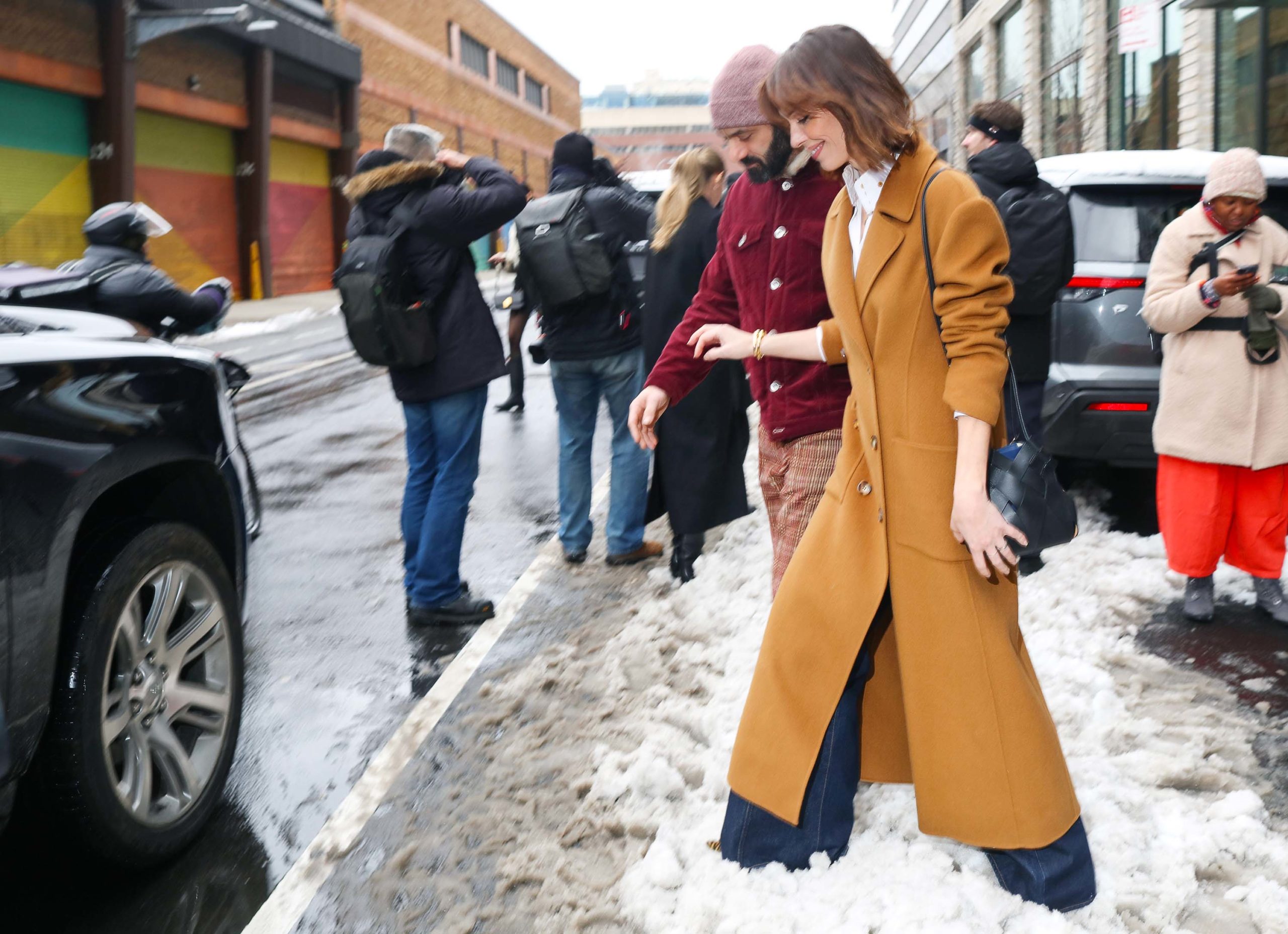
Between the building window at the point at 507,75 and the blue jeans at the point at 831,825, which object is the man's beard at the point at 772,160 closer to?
the blue jeans at the point at 831,825

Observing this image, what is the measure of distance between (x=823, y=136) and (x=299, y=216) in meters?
34.5

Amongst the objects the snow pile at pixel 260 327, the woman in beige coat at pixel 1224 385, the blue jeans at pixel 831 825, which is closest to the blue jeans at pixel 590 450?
the woman in beige coat at pixel 1224 385

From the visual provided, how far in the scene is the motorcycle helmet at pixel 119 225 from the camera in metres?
5.49

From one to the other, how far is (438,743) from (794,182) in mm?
2071

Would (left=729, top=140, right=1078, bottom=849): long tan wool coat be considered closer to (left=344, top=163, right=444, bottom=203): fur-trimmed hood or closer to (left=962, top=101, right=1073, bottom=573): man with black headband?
(left=344, top=163, right=444, bottom=203): fur-trimmed hood

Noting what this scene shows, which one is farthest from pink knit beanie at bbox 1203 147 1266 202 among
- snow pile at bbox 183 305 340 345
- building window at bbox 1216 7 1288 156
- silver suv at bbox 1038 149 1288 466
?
snow pile at bbox 183 305 340 345

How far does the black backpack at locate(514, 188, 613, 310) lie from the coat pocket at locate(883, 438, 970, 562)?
314 cm

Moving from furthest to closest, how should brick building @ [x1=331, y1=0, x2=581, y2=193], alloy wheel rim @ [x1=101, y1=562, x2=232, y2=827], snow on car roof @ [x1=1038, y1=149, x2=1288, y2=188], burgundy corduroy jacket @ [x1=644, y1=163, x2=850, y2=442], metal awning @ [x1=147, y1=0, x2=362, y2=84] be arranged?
brick building @ [x1=331, y1=0, x2=581, y2=193]
metal awning @ [x1=147, y1=0, x2=362, y2=84]
snow on car roof @ [x1=1038, y1=149, x2=1288, y2=188]
burgundy corduroy jacket @ [x1=644, y1=163, x2=850, y2=442]
alloy wheel rim @ [x1=101, y1=562, x2=232, y2=827]

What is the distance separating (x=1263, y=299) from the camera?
184 inches

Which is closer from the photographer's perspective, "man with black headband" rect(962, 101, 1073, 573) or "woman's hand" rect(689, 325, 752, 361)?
"woman's hand" rect(689, 325, 752, 361)


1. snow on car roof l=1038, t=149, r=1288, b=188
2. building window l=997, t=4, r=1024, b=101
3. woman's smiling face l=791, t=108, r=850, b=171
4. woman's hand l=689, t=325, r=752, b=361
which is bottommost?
woman's hand l=689, t=325, r=752, b=361

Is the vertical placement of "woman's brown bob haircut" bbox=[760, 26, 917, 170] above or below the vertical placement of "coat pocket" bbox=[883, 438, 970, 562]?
above

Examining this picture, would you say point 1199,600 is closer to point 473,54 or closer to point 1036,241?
point 1036,241

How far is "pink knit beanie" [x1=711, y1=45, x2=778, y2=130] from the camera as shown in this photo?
3238 millimetres
